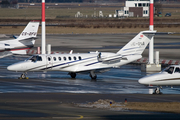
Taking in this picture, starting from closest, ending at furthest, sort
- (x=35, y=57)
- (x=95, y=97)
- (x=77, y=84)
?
(x=95, y=97) → (x=77, y=84) → (x=35, y=57)

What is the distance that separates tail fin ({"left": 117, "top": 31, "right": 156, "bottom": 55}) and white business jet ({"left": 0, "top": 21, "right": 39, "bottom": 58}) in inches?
505

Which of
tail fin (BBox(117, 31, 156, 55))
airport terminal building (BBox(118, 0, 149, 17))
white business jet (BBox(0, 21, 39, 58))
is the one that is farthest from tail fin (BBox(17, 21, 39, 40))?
airport terminal building (BBox(118, 0, 149, 17))

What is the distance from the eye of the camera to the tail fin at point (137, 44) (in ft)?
120

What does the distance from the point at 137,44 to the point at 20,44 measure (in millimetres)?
14412

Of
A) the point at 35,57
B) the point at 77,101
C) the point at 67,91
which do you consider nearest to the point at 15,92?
the point at 67,91

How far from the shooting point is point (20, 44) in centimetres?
4481

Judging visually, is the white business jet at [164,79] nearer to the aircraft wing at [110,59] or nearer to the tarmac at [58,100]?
the tarmac at [58,100]

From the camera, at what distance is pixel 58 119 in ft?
62.1

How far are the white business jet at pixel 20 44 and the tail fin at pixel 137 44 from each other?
1283 centimetres

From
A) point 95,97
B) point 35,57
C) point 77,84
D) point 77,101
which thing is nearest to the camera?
point 77,101

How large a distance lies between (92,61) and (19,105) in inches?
536

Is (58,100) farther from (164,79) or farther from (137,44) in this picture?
(137,44)

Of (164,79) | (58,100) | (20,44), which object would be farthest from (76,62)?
(20,44)

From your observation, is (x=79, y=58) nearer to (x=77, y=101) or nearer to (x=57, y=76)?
(x=57, y=76)
